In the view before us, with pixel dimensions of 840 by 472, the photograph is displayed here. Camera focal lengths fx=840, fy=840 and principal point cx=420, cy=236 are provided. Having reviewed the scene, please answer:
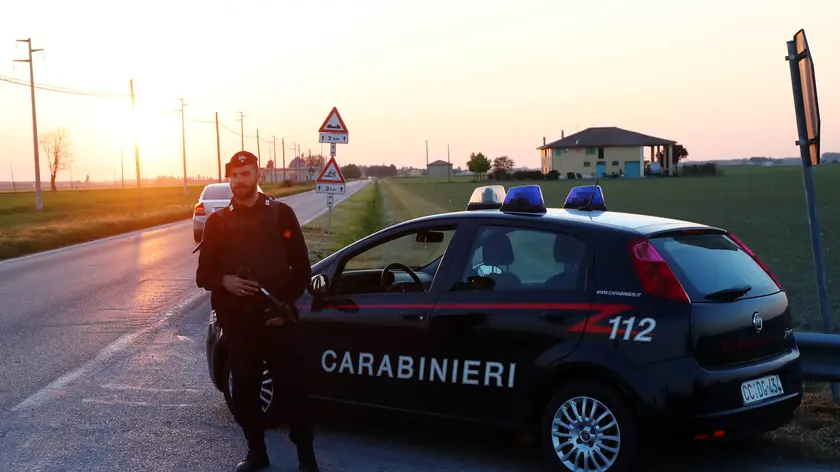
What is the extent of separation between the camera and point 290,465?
16.6ft

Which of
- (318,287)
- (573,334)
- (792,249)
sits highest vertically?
(318,287)

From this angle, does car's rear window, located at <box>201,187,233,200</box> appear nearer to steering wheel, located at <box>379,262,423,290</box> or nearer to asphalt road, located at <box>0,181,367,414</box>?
asphalt road, located at <box>0,181,367,414</box>

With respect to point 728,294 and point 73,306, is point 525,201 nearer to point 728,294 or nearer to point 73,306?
Result: point 728,294

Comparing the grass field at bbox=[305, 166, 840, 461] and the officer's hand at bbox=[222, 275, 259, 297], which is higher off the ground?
the officer's hand at bbox=[222, 275, 259, 297]

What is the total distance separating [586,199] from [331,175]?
13.9 m

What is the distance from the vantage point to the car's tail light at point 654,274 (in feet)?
14.5

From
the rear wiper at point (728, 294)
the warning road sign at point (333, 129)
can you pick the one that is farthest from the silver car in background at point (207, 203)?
the rear wiper at point (728, 294)

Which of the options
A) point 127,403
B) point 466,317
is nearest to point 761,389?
point 466,317

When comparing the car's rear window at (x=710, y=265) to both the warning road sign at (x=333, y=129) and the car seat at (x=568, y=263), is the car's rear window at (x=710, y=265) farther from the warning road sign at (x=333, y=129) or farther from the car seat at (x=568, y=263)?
the warning road sign at (x=333, y=129)

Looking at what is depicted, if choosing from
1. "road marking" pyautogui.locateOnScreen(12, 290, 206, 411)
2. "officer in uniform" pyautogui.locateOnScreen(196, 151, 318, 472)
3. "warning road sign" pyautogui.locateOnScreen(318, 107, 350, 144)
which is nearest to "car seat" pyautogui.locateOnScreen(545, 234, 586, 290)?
"officer in uniform" pyautogui.locateOnScreen(196, 151, 318, 472)

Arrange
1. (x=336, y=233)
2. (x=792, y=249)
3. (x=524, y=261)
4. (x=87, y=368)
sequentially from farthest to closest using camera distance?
(x=336, y=233)
(x=792, y=249)
(x=87, y=368)
(x=524, y=261)

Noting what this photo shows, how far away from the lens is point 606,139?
5012 inches

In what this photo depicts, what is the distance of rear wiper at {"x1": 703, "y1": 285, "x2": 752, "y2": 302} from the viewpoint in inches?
177

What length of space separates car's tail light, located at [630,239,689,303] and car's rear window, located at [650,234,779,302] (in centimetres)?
5
